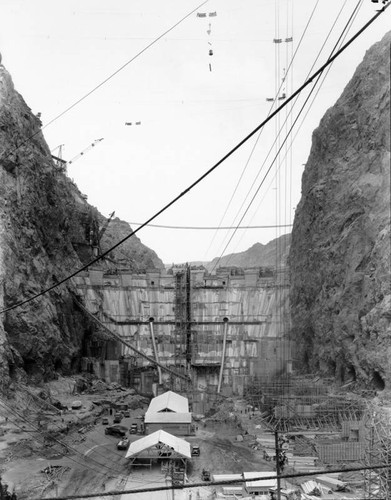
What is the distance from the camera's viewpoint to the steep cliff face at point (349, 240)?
3884 centimetres

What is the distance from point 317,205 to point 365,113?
30.4ft

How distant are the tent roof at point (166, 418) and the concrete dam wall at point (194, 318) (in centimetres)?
1968

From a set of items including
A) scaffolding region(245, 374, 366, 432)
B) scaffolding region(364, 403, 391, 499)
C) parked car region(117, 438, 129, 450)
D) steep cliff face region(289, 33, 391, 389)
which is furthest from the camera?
steep cliff face region(289, 33, 391, 389)

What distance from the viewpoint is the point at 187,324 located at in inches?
2174

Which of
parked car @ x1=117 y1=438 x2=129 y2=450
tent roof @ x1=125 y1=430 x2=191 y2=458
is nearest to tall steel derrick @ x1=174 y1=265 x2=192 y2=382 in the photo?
parked car @ x1=117 y1=438 x2=129 y2=450

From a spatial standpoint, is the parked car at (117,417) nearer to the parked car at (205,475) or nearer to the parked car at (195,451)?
the parked car at (195,451)

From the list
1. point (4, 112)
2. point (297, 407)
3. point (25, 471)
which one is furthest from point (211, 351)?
point (25, 471)

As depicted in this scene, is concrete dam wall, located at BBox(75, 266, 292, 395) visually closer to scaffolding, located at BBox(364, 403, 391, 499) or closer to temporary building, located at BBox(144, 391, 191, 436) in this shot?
temporary building, located at BBox(144, 391, 191, 436)

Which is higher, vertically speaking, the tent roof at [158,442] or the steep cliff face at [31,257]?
the steep cliff face at [31,257]

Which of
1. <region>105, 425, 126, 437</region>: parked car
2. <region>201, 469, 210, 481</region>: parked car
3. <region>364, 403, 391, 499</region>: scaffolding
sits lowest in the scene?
<region>105, 425, 126, 437</region>: parked car

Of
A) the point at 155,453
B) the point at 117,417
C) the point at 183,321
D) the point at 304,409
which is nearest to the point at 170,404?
the point at 117,417

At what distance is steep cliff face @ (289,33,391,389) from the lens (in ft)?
127

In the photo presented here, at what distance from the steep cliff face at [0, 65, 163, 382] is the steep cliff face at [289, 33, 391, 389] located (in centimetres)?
2068

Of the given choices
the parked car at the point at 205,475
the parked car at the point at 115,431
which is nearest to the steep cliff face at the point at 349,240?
the parked car at the point at 205,475
